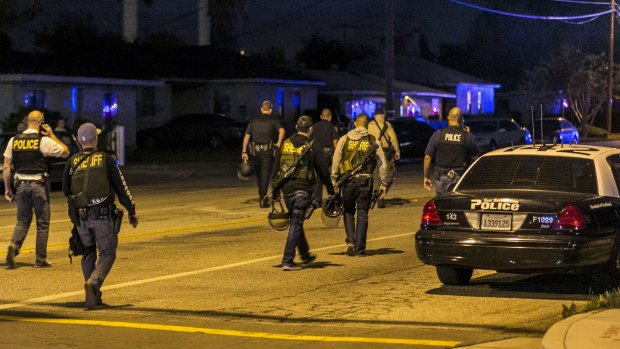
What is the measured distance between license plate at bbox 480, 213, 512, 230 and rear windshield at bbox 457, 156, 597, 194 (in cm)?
55

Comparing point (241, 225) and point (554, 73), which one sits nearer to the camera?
point (241, 225)

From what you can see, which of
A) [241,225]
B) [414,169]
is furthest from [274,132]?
[414,169]

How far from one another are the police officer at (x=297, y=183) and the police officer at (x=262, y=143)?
21.4 feet

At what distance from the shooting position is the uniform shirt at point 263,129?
19578 millimetres

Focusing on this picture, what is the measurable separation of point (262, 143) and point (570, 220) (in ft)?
32.1

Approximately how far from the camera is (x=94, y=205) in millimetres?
10375

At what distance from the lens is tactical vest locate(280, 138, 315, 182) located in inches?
500

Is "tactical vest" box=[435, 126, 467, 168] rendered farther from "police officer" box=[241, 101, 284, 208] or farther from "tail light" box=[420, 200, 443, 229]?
"police officer" box=[241, 101, 284, 208]

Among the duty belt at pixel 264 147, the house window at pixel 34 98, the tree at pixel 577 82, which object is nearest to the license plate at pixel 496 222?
the duty belt at pixel 264 147

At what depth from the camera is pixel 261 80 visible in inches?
2138

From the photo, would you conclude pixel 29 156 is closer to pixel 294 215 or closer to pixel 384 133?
pixel 294 215

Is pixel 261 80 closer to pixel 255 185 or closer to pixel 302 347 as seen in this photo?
pixel 255 185

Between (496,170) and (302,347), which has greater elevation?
(496,170)

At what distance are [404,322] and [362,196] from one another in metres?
4.15
